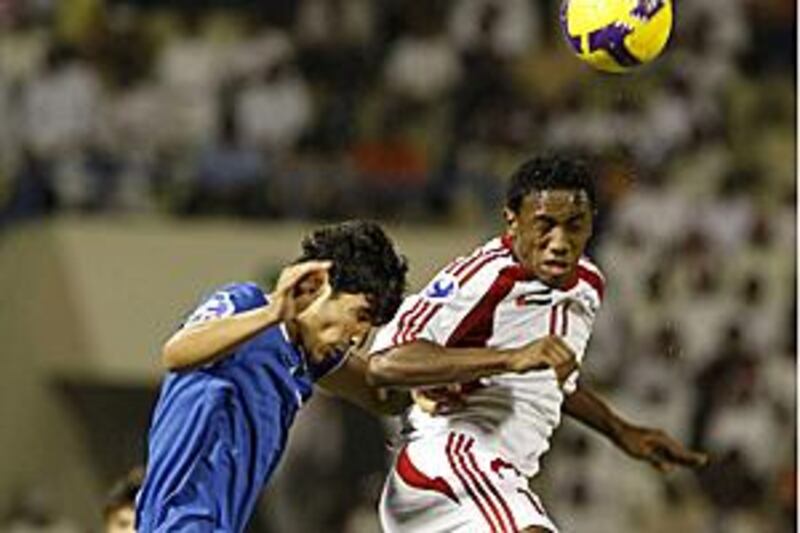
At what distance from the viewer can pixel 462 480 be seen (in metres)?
7.49

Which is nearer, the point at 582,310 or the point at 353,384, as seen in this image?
the point at 353,384

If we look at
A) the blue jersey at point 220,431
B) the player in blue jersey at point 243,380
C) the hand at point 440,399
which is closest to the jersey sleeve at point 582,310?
the hand at point 440,399

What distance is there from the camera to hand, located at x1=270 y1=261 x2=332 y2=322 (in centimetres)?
629

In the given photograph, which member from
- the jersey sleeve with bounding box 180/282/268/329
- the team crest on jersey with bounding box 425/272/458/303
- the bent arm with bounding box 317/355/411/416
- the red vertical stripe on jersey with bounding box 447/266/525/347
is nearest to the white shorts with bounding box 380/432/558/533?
the bent arm with bounding box 317/355/411/416

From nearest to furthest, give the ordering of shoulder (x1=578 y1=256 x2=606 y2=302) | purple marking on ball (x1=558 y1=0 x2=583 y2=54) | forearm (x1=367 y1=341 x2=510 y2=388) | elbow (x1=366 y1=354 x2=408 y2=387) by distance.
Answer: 1. forearm (x1=367 y1=341 x2=510 y2=388)
2. elbow (x1=366 y1=354 x2=408 y2=387)
3. shoulder (x1=578 y1=256 x2=606 y2=302)
4. purple marking on ball (x1=558 y1=0 x2=583 y2=54)

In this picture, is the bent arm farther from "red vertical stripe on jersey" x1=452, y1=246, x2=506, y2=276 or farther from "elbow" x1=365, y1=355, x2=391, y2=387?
"red vertical stripe on jersey" x1=452, y1=246, x2=506, y2=276

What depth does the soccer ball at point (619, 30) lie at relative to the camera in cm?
763

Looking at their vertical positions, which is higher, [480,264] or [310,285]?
[310,285]

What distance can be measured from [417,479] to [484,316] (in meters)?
0.55

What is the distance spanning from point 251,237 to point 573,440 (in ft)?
9.79

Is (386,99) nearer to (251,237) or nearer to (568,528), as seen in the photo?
(251,237)

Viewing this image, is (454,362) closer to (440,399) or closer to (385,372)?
(385,372)

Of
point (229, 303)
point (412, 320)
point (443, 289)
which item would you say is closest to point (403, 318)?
point (412, 320)

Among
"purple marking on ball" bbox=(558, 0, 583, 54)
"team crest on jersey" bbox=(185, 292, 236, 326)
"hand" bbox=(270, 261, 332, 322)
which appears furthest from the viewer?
"purple marking on ball" bbox=(558, 0, 583, 54)
